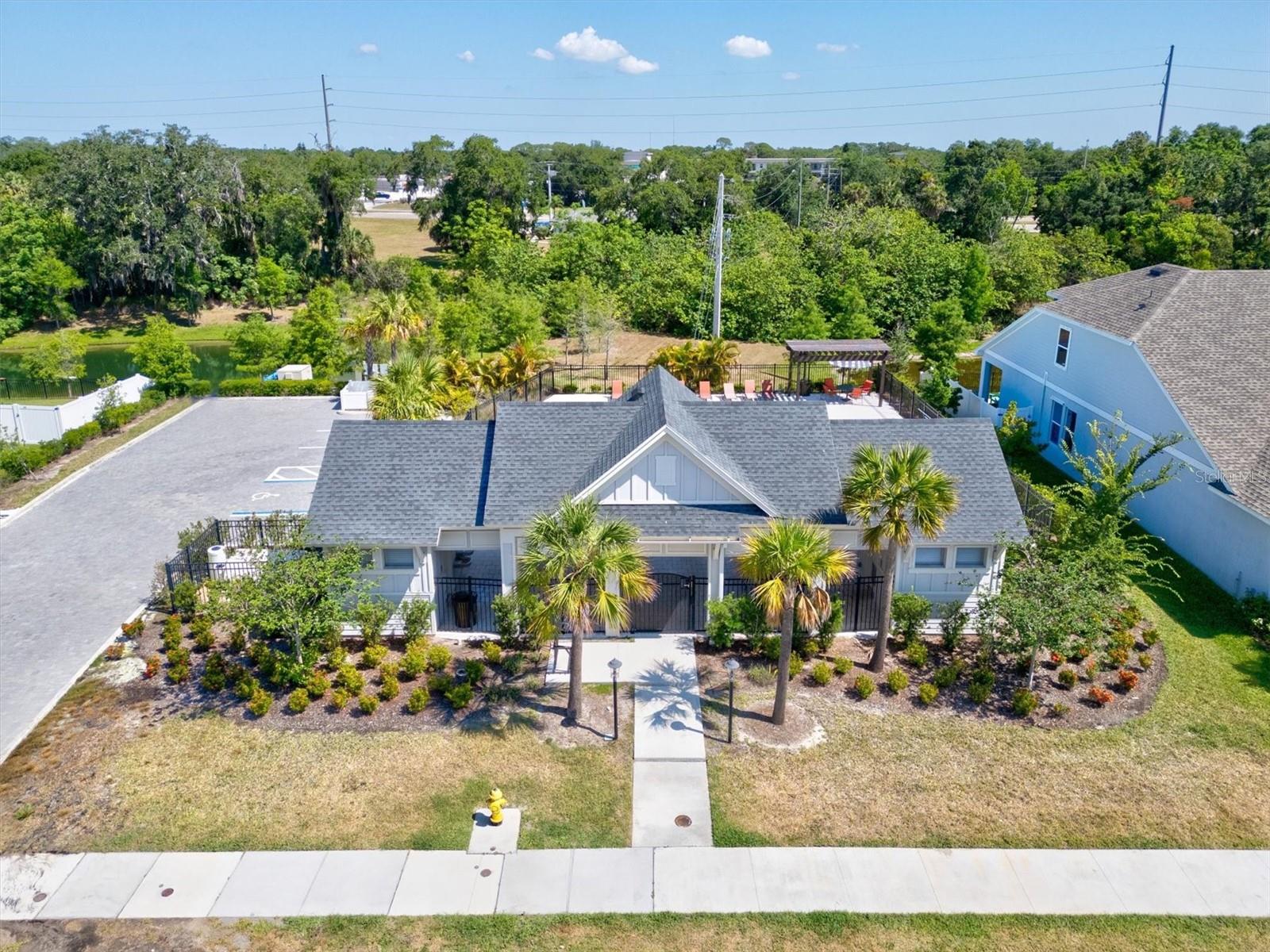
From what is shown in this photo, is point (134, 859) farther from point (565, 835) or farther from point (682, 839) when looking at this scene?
point (682, 839)

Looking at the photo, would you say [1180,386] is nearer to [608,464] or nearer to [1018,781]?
[1018,781]

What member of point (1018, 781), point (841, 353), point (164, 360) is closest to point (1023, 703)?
point (1018, 781)

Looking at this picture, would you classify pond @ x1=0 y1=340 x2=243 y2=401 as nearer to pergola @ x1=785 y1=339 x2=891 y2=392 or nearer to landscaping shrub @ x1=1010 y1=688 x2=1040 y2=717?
pergola @ x1=785 y1=339 x2=891 y2=392

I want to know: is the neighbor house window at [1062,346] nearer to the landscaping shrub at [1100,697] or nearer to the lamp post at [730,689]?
the landscaping shrub at [1100,697]

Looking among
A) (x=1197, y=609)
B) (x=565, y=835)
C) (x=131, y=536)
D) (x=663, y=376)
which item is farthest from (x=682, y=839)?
A: (x=131, y=536)

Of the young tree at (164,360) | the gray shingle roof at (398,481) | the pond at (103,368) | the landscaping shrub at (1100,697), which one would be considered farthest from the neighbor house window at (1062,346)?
the pond at (103,368)
